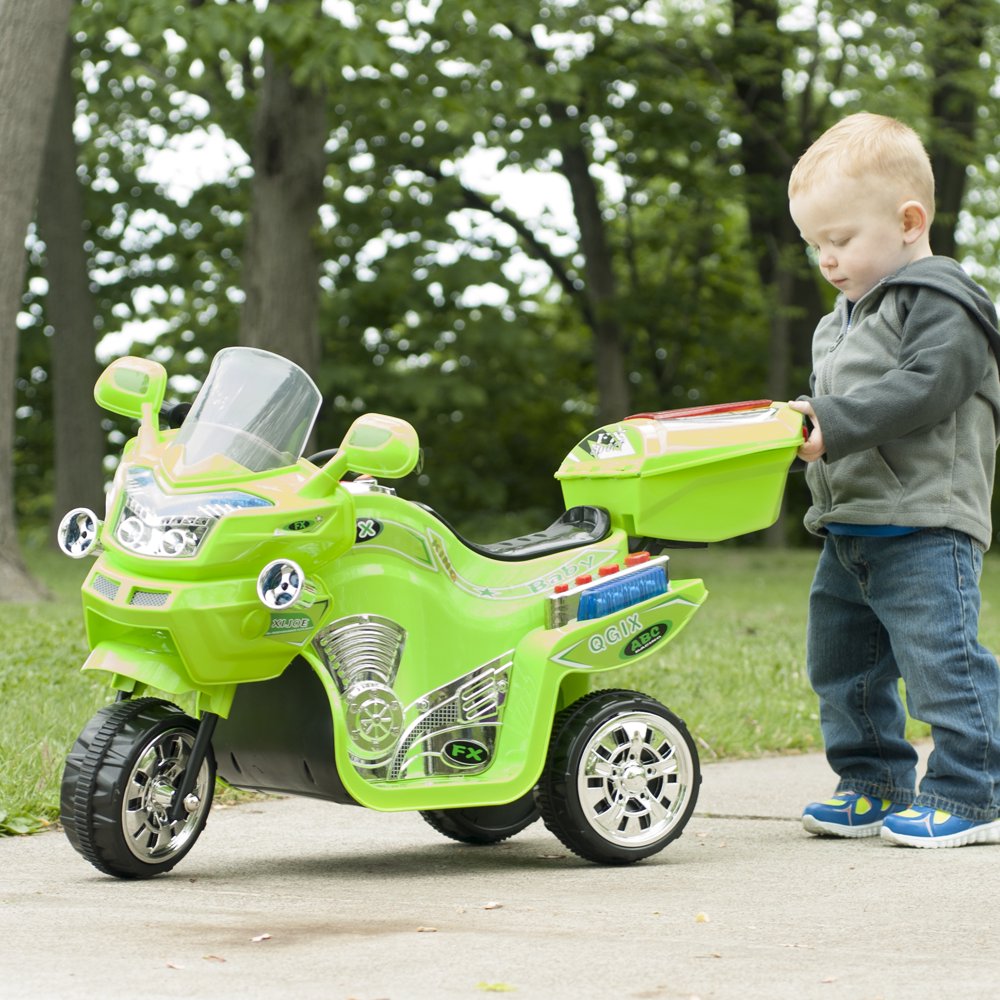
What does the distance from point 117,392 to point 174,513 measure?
1.50 feet

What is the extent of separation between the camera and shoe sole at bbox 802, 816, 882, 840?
4.61m

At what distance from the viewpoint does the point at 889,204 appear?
4.36 meters

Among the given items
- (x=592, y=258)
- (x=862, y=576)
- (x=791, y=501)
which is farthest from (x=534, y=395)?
(x=862, y=576)

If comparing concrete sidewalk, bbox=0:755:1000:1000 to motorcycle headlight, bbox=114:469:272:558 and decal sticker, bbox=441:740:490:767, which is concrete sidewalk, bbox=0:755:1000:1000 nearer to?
decal sticker, bbox=441:740:490:767

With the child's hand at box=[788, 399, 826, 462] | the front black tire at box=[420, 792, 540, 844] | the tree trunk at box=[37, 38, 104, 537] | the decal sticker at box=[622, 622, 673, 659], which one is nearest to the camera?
the child's hand at box=[788, 399, 826, 462]

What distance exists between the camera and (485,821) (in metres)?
4.50

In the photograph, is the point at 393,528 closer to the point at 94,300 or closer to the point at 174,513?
the point at 174,513

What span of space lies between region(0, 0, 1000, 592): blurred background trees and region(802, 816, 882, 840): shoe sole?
10.8 metres

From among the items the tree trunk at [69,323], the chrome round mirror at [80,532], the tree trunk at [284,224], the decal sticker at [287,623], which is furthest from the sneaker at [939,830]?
the tree trunk at [69,323]

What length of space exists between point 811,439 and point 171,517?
5.15 feet

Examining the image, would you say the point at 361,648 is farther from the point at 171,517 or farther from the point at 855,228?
the point at 855,228

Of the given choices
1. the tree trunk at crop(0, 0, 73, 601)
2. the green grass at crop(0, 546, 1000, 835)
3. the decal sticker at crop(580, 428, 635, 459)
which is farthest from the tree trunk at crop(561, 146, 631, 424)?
the decal sticker at crop(580, 428, 635, 459)

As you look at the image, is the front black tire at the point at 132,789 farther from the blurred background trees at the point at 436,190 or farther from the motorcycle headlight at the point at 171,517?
the blurred background trees at the point at 436,190

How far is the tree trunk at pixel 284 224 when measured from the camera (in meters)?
14.9
